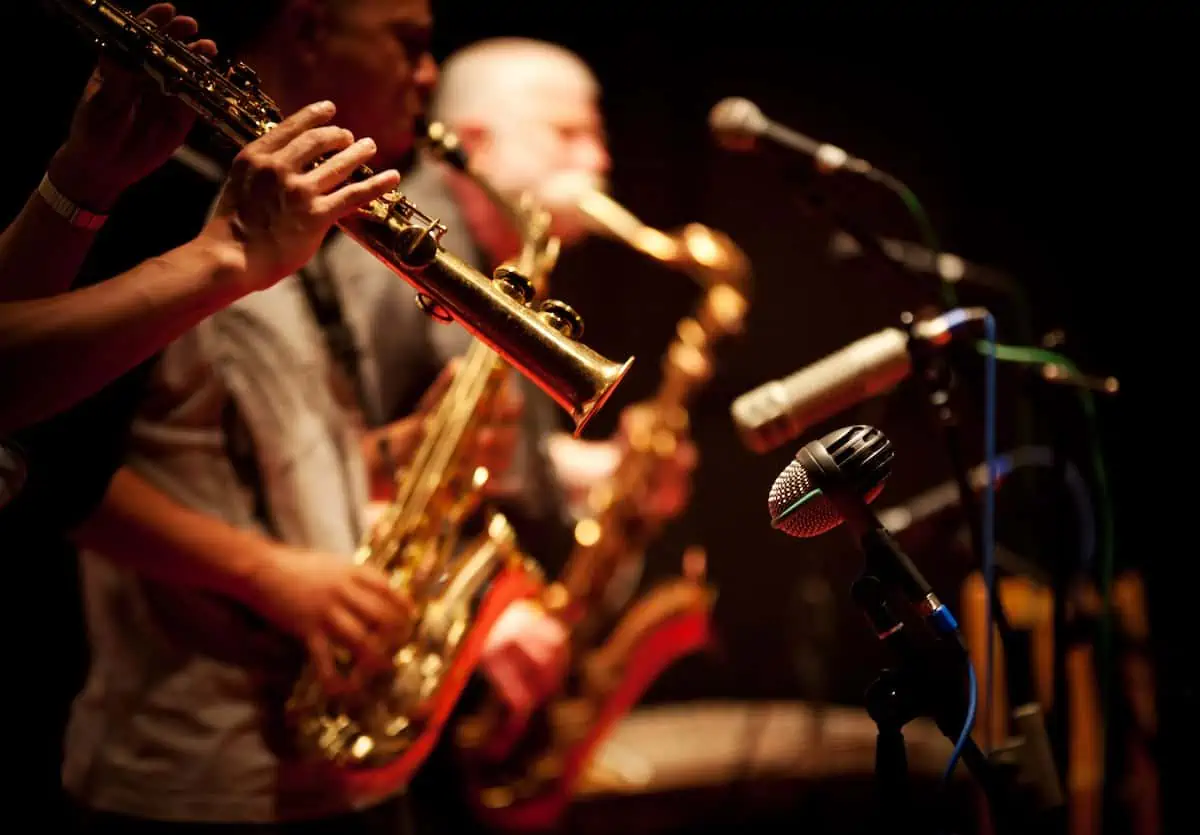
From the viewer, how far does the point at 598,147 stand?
10.9 feet

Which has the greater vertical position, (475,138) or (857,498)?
(475,138)

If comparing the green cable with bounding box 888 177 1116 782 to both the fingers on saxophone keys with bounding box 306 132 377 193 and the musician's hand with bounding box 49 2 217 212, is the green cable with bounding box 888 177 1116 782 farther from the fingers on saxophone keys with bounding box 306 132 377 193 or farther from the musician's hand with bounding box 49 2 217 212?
the musician's hand with bounding box 49 2 217 212

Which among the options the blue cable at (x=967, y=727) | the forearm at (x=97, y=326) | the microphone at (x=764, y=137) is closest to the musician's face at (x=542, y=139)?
the microphone at (x=764, y=137)

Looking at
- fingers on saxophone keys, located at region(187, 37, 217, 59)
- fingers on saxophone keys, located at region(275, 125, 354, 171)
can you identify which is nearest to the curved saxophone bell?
fingers on saxophone keys, located at region(187, 37, 217, 59)

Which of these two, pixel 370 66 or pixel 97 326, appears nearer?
pixel 97 326

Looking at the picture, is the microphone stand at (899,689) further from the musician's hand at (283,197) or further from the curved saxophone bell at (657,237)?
the curved saxophone bell at (657,237)

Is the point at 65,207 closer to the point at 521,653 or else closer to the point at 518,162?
the point at 521,653

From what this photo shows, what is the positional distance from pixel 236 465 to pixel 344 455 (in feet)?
0.62

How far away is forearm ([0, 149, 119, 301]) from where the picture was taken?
129 cm

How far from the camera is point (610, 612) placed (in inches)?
161

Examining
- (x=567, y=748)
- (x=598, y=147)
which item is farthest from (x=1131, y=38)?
(x=567, y=748)

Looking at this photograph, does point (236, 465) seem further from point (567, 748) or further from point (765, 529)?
point (765, 529)

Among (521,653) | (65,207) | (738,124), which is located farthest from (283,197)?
(521,653)

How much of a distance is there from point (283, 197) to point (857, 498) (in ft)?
2.53
